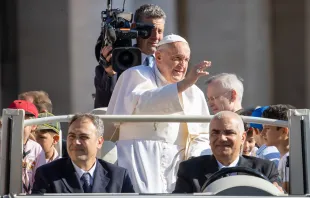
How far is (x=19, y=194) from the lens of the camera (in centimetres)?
725

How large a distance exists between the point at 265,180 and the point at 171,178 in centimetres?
152

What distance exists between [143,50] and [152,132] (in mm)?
1064

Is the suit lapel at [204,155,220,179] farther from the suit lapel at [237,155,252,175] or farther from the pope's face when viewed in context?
the pope's face

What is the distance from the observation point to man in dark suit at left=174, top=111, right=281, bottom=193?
25.4 feet

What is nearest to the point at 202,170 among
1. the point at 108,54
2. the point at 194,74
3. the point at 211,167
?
the point at 211,167

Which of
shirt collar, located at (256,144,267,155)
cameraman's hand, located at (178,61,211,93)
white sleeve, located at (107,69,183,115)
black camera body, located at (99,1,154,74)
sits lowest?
shirt collar, located at (256,144,267,155)

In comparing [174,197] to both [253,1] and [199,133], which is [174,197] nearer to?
[199,133]

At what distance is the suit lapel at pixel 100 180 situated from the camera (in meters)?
7.83

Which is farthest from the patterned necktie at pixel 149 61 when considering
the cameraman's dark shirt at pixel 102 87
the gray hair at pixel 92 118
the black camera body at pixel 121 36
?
the gray hair at pixel 92 118

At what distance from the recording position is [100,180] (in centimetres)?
789

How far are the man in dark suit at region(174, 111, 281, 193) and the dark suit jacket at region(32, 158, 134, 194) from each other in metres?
0.37

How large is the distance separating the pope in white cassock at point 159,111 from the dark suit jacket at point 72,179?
494 millimetres

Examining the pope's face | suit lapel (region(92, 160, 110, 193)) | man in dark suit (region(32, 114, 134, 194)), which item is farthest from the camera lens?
suit lapel (region(92, 160, 110, 193))

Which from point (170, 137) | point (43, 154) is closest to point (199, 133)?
point (170, 137)
